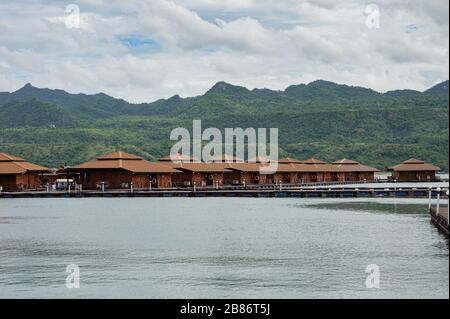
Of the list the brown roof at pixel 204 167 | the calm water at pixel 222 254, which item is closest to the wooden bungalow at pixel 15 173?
the brown roof at pixel 204 167

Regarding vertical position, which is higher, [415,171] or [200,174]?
[415,171]

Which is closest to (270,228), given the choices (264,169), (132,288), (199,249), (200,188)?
(199,249)

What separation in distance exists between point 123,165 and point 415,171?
66406 mm

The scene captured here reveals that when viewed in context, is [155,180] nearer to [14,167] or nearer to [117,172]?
[117,172]

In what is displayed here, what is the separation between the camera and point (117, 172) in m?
95.5

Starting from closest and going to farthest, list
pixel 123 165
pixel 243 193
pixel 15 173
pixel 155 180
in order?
pixel 15 173 → pixel 123 165 → pixel 243 193 → pixel 155 180

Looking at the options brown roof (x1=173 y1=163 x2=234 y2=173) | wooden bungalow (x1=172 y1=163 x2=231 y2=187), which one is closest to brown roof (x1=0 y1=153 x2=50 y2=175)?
brown roof (x1=173 y1=163 x2=234 y2=173)

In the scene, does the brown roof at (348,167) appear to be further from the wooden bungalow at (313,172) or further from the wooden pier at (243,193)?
the wooden pier at (243,193)

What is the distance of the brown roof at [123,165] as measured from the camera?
309 ft

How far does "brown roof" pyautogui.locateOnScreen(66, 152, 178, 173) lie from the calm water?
89.9 ft

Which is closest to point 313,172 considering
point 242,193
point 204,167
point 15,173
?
point 204,167

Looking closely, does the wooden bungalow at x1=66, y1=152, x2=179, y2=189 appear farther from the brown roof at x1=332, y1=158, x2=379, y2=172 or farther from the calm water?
the brown roof at x1=332, y1=158, x2=379, y2=172

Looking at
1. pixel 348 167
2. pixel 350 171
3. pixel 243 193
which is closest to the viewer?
pixel 243 193
